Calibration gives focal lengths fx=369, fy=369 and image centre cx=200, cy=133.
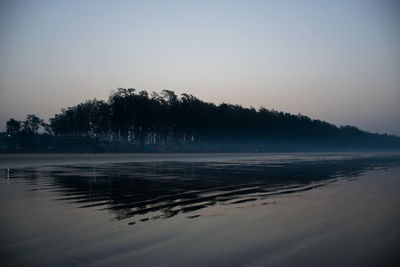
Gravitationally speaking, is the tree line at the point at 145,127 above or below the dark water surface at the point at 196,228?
above

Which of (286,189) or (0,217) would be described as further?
(286,189)

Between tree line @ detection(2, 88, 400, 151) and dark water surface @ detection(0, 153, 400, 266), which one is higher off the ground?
tree line @ detection(2, 88, 400, 151)

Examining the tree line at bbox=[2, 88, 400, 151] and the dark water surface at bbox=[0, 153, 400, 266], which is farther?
the tree line at bbox=[2, 88, 400, 151]

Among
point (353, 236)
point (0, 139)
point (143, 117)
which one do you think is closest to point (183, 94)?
point (143, 117)

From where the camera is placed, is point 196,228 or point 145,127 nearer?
point 196,228

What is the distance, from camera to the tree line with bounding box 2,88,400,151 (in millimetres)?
93688

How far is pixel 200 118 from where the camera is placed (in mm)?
111688

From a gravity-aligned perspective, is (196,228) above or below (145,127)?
below

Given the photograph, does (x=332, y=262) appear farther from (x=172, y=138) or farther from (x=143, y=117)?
(x=172, y=138)

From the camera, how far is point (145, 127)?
98250 millimetres

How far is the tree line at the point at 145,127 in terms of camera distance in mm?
93688

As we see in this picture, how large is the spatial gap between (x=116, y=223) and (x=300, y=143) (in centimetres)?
17128

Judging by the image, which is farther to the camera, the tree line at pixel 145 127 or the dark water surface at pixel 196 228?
the tree line at pixel 145 127

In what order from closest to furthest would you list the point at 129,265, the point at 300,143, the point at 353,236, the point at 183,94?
the point at 129,265 < the point at 353,236 < the point at 183,94 < the point at 300,143
